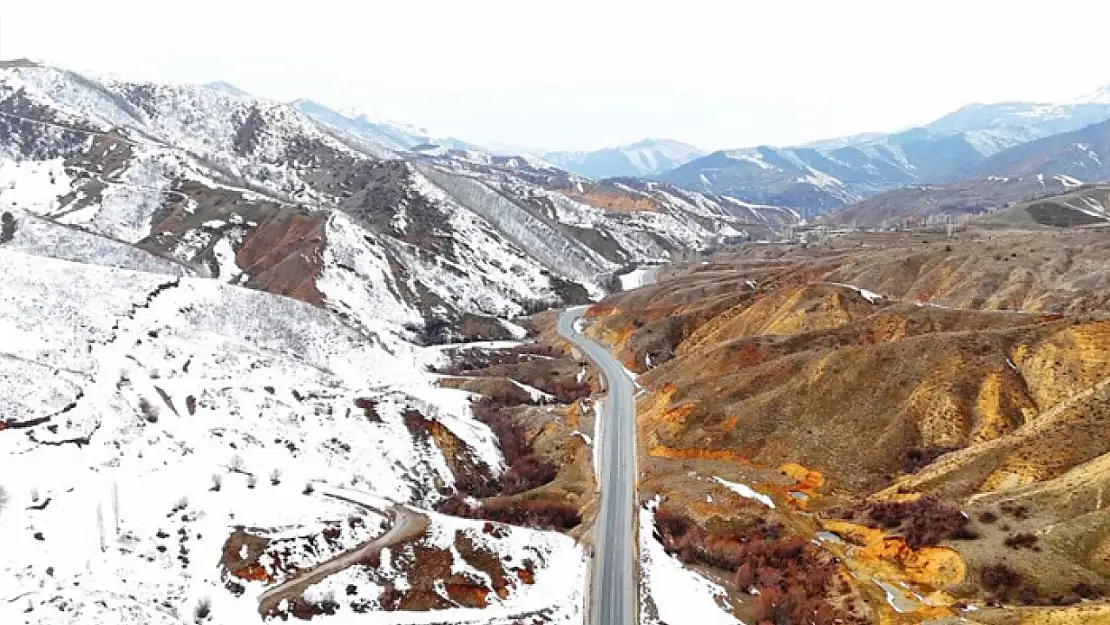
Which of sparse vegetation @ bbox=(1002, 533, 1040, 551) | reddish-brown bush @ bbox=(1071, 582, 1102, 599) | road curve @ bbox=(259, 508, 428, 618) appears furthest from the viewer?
sparse vegetation @ bbox=(1002, 533, 1040, 551)

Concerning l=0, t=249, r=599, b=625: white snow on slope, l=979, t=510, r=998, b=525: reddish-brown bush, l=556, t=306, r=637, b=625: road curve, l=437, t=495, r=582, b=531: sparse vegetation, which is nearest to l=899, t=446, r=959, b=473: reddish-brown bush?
l=979, t=510, r=998, b=525: reddish-brown bush

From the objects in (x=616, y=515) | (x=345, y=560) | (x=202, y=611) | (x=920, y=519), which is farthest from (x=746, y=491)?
(x=202, y=611)

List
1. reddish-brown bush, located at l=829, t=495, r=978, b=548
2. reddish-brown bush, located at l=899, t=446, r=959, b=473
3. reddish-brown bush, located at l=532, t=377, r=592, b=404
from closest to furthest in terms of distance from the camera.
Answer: reddish-brown bush, located at l=829, t=495, r=978, b=548 → reddish-brown bush, located at l=899, t=446, r=959, b=473 → reddish-brown bush, located at l=532, t=377, r=592, b=404

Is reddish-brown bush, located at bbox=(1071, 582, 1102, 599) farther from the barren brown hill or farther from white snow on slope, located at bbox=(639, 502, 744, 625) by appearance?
white snow on slope, located at bbox=(639, 502, 744, 625)

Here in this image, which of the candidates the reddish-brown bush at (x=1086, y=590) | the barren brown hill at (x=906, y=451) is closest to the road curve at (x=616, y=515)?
the barren brown hill at (x=906, y=451)

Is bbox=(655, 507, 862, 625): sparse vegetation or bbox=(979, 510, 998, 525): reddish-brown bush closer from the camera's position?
bbox=(655, 507, 862, 625): sparse vegetation

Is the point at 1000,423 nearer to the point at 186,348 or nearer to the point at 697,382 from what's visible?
the point at 697,382

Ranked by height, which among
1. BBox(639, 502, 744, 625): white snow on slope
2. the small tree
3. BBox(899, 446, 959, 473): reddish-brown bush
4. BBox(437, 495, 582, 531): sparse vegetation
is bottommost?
BBox(437, 495, 582, 531): sparse vegetation
